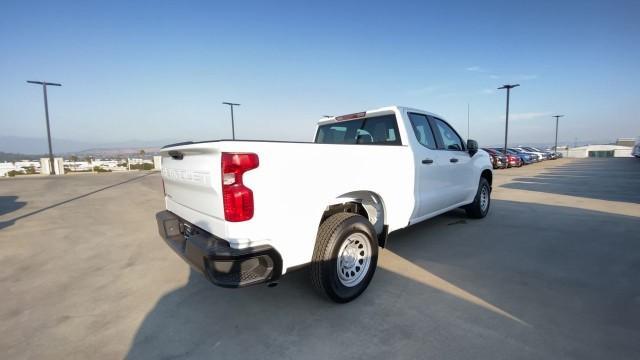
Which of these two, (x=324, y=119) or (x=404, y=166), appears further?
(x=324, y=119)

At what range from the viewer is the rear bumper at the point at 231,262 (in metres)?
2.15

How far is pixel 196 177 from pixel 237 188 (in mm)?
588

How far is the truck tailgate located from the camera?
228 cm

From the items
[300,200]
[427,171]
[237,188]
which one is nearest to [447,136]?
[427,171]

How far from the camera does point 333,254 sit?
2.72 meters

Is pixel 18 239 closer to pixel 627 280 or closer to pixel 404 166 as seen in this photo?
pixel 404 166

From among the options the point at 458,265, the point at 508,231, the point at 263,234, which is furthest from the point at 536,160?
the point at 263,234

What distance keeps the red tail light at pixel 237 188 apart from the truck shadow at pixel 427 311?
1090mm

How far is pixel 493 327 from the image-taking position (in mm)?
2521

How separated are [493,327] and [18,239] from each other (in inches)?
289

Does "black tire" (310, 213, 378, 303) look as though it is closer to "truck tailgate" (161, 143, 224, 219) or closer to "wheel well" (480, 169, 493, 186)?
"truck tailgate" (161, 143, 224, 219)

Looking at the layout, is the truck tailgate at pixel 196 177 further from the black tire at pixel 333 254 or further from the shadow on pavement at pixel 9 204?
the shadow on pavement at pixel 9 204

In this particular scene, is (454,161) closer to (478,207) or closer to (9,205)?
(478,207)

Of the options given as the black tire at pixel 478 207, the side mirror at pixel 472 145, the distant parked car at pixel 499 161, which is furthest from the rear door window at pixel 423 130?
the distant parked car at pixel 499 161
